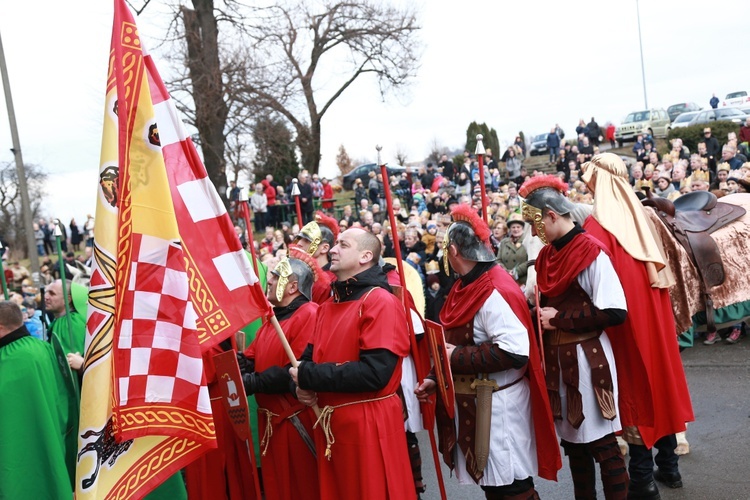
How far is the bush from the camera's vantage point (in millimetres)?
25469

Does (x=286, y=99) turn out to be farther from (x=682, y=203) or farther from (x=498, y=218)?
(x=682, y=203)

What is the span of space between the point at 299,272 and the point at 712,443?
3504 mm

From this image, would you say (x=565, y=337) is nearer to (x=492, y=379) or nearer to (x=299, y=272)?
(x=492, y=379)

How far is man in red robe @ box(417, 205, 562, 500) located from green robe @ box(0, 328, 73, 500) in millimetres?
2470

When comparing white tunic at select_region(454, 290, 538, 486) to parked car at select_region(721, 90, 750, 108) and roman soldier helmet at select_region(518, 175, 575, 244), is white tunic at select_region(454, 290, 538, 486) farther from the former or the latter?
parked car at select_region(721, 90, 750, 108)

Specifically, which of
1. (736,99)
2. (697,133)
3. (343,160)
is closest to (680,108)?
(736,99)

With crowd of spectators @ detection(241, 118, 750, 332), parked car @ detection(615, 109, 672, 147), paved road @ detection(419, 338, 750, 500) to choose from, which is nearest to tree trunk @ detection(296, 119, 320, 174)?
crowd of spectators @ detection(241, 118, 750, 332)

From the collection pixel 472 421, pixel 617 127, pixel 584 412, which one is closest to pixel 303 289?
pixel 472 421

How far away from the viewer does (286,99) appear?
20.7m

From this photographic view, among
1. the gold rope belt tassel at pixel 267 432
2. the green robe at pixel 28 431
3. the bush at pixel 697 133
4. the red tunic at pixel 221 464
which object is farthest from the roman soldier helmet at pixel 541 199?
the bush at pixel 697 133

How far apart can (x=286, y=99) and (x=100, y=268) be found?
58.3 ft

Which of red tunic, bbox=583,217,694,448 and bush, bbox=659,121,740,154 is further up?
red tunic, bbox=583,217,694,448

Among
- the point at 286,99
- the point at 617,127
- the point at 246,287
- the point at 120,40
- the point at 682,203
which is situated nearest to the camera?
the point at 120,40

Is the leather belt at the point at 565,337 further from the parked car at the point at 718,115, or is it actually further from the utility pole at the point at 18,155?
the parked car at the point at 718,115
